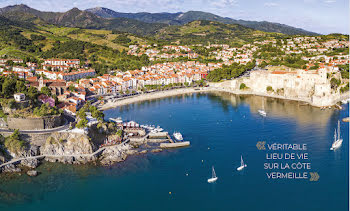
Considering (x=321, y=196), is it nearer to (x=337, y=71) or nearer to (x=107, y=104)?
(x=107, y=104)

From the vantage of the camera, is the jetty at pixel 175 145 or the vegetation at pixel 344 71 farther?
the vegetation at pixel 344 71

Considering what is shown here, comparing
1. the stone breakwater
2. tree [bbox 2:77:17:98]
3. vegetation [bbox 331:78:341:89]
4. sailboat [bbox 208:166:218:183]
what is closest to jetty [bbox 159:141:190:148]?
the stone breakwater

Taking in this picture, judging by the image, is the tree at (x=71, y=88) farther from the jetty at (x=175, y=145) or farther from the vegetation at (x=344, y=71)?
the vegetation at (x=344, y=71)

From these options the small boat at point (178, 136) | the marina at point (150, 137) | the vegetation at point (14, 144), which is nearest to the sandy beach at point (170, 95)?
the marina at point (150, 137)

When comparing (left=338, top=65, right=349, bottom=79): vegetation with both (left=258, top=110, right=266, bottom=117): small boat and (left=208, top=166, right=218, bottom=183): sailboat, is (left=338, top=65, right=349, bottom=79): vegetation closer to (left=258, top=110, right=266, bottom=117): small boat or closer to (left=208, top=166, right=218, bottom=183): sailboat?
(left=258, top=110, right=266, bottom=117): small boat

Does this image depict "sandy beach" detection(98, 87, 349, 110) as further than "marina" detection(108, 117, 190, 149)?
Yes

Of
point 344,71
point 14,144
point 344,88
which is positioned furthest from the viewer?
point 344,71

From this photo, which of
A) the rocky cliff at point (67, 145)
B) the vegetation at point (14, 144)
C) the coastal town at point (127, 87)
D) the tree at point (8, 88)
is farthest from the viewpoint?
the tree at point (8, 88)

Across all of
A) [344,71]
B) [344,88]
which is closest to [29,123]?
[344,88]

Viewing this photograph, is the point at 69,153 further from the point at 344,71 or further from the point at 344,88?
the point at 344,71
